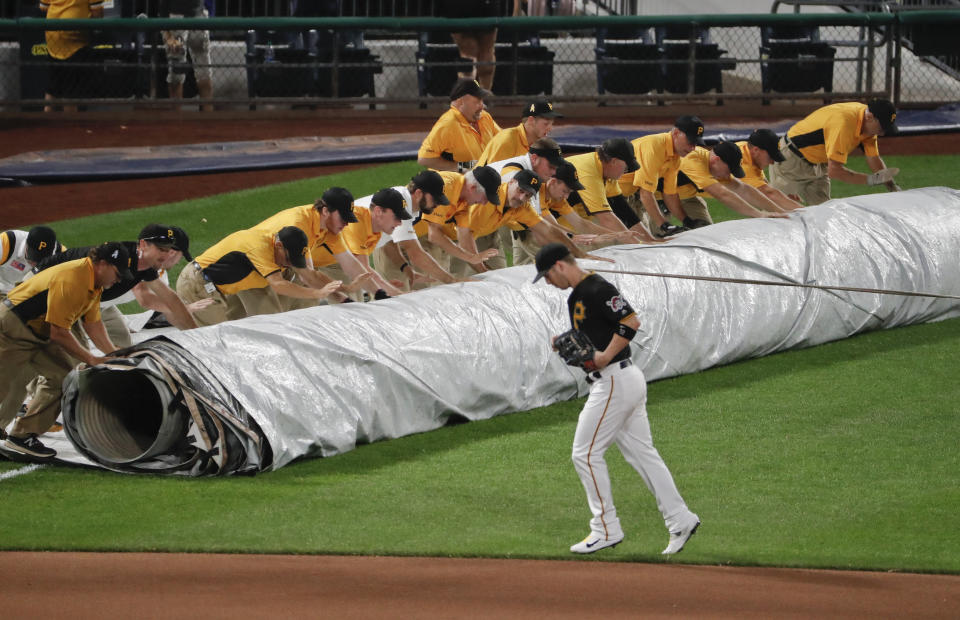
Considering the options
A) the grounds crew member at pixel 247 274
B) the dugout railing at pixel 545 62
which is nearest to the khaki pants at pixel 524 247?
the grounds crew member at pixel 247 274

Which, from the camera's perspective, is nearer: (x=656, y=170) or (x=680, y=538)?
(x=680, y=538)

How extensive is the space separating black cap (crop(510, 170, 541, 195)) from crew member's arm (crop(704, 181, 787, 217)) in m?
2.55

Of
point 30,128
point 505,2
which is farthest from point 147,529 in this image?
point 505,2

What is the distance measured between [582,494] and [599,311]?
1.61 meters

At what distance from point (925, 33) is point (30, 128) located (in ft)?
40.2

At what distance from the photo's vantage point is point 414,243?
37.9 ft

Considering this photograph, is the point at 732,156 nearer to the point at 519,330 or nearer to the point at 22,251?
the point at 519,330

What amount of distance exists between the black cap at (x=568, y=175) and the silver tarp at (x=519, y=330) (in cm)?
65

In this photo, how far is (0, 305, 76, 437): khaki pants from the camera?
9.58 metres

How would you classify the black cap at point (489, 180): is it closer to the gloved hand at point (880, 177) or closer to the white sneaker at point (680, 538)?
the white sneaker at point (680, 538)

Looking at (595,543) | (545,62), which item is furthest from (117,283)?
(545,62)

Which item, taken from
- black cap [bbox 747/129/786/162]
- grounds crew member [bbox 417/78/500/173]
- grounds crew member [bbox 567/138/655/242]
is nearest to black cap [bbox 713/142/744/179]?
black cap [bbox 747/129/786/162]

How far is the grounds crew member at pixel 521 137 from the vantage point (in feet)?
44.1

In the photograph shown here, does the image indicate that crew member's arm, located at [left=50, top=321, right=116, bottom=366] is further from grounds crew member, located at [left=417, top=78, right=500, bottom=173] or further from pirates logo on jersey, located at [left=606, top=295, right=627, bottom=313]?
grounds crew member, located at [left=417, top=78, right=500, bottom=173]
